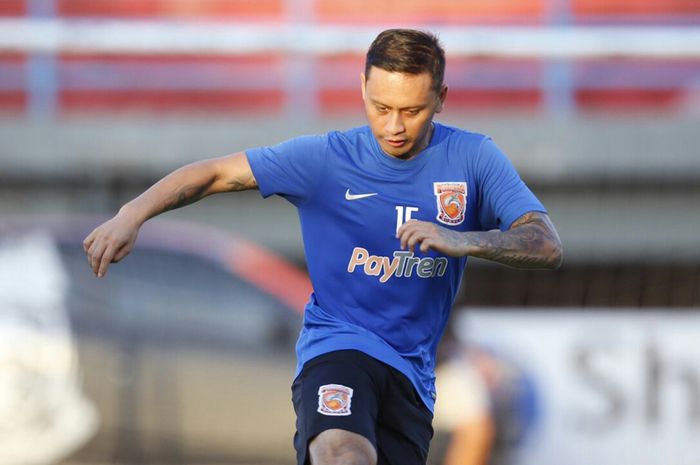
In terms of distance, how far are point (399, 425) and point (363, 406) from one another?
0.26m

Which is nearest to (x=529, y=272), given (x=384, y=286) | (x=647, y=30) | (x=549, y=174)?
(x=549, y=174)

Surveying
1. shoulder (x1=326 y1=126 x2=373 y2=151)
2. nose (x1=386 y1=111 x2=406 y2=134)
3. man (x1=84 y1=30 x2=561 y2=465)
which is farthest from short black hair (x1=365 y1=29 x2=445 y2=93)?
shoulder (x1=326 y1=126 x2=373 y2=151)

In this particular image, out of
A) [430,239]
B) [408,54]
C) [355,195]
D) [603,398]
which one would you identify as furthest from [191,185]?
[603,398]

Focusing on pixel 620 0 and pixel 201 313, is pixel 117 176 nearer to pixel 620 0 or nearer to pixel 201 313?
pixel 201 313

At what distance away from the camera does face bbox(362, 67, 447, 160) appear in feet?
16.4

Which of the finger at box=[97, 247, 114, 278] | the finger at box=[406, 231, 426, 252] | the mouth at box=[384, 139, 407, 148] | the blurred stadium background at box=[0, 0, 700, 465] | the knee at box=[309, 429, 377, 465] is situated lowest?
the blurred stadium background at box=[0, 0, 700, 465]

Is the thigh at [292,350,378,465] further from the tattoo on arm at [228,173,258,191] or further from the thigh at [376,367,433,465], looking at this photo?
the tattoo on arm at [228,173,258,191]

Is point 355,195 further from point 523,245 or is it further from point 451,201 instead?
point 523,245

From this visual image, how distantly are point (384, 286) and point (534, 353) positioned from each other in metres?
4.63

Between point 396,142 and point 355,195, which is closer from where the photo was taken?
point 396,142

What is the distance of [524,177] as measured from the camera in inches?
415

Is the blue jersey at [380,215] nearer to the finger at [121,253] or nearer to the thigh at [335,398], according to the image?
the thigh at [335,398]

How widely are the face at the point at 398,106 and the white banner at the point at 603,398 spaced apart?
186 inches

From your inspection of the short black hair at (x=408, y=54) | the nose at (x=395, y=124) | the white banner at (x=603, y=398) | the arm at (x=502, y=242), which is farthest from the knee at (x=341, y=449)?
the white banner at (x=603, y=398)
